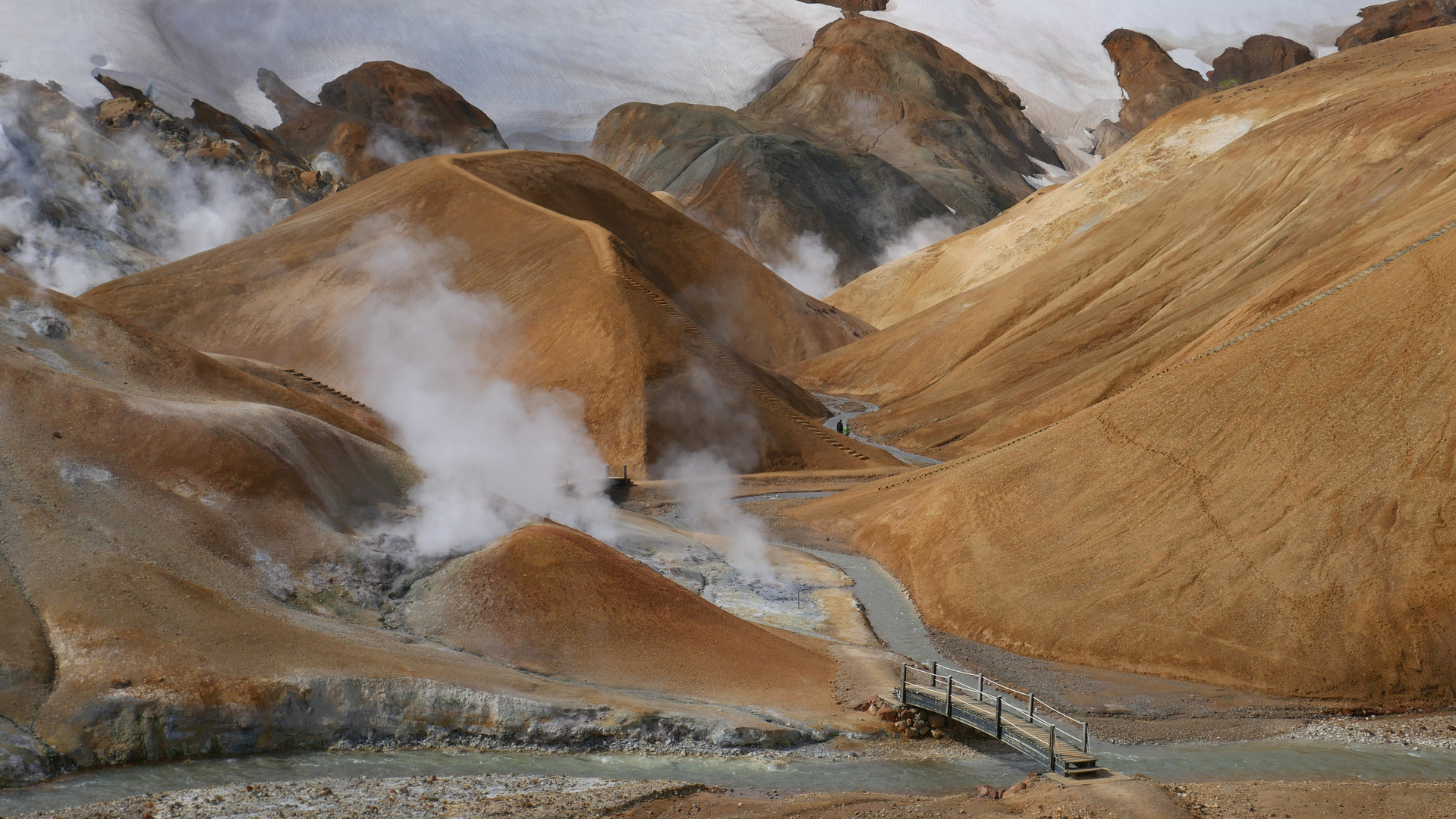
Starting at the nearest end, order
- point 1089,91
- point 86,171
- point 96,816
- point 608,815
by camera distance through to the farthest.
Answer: point 96,816, point 608,815, point 86,171, point 1089,91

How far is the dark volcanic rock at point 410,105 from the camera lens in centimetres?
11781

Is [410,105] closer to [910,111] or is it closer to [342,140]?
[342,140]

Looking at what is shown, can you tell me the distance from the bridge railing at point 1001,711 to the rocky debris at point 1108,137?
153 m

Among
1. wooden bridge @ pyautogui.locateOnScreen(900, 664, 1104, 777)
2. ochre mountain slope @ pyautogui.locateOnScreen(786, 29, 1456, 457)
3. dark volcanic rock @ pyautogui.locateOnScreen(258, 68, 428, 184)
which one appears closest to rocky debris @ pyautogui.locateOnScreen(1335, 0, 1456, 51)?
ochre mountain slope @ pyautogui.locateOnScreen(786, 29, 1456, 457)

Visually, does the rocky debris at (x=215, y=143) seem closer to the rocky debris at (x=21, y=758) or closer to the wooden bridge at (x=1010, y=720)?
the rocky debris at (x=21, y=758)

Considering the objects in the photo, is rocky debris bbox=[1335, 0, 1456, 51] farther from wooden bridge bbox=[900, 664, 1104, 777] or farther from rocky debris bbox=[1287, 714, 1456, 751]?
wooden bridge bbox=[900, 664, 1104, 777]

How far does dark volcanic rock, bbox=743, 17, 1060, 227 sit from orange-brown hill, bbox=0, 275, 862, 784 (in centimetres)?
11524

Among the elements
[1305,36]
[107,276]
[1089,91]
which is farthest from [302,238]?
[1305,36]

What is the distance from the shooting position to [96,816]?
14016 millimetres

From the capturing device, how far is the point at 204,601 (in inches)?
724

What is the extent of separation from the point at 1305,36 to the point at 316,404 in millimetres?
194416

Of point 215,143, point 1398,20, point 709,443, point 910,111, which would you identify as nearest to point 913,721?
point 709,443

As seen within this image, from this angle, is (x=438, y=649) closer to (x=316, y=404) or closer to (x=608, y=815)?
(x=608, y=815)

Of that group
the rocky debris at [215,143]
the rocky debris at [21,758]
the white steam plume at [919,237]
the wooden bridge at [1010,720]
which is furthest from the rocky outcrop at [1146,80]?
the rocky debris at [21,758]
